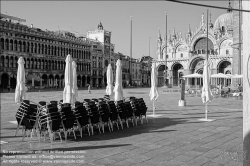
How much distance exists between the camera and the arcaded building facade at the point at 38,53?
52.0 m

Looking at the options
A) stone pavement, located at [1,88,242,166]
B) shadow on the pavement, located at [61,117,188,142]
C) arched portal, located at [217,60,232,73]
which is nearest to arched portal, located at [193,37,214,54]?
arched portal, located at [217,60,232,73]

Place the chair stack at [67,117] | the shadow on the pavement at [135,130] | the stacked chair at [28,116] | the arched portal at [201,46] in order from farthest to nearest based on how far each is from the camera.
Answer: the arched portal at [201,46] → the shadow on the pavement at [135,130] → the stacked chair at [28,116] → the chair stack at [67,117]

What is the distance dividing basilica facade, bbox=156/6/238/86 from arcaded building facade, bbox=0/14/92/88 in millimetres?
21399

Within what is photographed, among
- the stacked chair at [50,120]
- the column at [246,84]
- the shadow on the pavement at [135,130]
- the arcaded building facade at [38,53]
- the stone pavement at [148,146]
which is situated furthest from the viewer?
the arcaded building facade at [38,53]

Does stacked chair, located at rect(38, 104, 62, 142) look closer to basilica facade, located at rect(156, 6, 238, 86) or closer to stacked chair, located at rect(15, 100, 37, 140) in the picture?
stacked chair, located at rect(15, 100, 37, 140)

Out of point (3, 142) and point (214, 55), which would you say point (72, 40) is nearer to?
point (214, 55)

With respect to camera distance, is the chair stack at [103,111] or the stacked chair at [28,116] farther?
the chair stack at [103,111]

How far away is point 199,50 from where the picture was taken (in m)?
67.8

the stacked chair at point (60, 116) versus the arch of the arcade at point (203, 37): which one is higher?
the arch of the arcade at point (203, 37)

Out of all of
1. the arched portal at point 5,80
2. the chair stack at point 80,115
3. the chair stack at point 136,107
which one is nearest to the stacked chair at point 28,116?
the chair stack at point 80,115

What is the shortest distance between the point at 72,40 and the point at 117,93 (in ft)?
202

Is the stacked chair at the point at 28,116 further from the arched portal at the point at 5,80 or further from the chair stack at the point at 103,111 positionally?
the arched portal at the point at 5,80

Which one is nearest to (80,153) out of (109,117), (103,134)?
(103,134)

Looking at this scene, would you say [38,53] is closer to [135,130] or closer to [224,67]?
[224,67]
